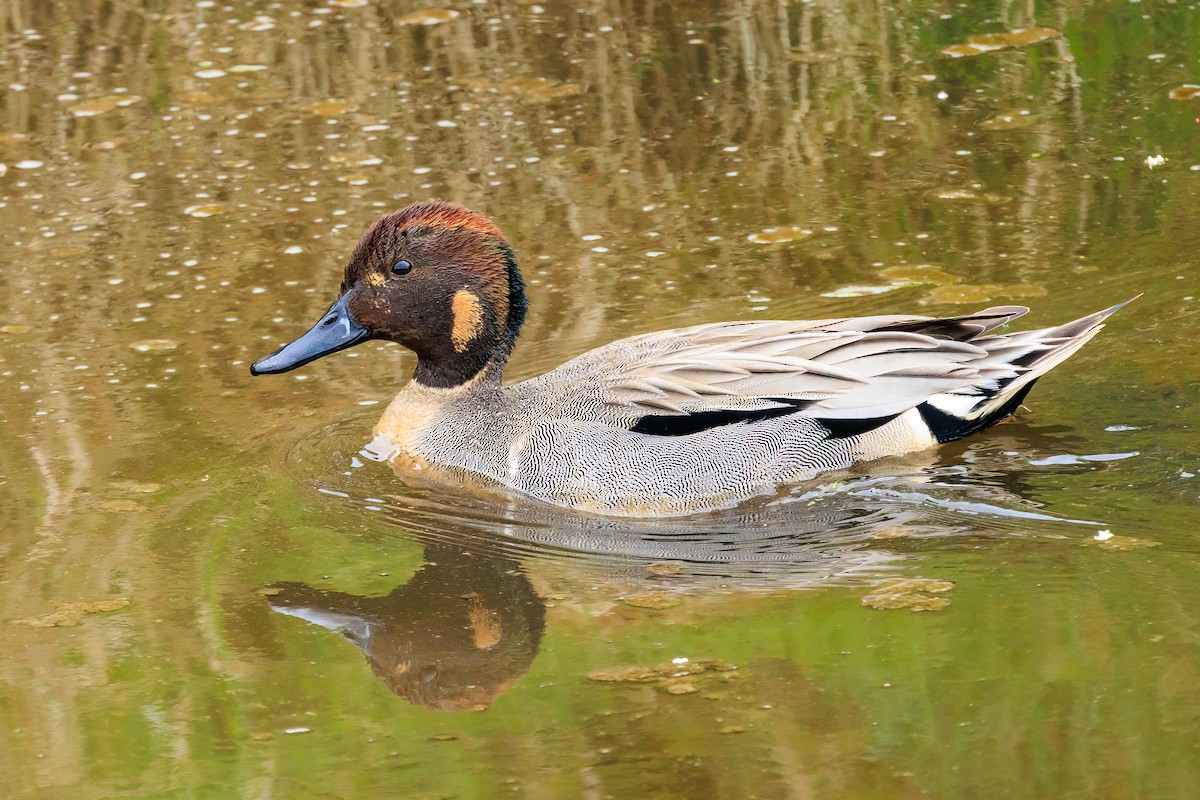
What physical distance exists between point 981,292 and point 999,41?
134 inches

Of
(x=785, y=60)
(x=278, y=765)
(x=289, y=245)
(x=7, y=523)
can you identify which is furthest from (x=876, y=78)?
(x=278, y=765)

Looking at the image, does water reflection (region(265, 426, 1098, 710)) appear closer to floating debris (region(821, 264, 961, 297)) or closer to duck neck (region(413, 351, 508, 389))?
duck neck (region(413, 351, 508, 389))

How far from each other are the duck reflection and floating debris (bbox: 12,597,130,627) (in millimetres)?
471

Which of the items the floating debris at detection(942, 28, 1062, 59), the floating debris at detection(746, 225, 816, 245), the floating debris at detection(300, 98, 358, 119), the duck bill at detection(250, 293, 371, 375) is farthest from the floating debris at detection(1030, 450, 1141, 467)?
the floating debris at detection(300, 98, 358, 119)

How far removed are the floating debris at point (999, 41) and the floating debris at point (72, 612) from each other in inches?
259

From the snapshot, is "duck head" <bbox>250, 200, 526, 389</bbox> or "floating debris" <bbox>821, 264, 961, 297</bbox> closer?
"duck head" <bbox>250, 200, 526, 389</bbox>

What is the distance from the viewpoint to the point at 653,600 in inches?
192

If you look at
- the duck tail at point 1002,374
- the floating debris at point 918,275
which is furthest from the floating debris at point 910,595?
the floating debris at point 918,275

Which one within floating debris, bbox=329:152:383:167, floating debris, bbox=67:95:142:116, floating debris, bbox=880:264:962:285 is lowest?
floating debris, bbox=880:264:962:285

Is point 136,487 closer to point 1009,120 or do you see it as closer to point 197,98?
point 197,98

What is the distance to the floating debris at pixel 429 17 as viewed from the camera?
10742 mm

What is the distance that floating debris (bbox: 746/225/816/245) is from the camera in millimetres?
7809

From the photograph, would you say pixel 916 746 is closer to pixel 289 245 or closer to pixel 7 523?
pixel 7 523

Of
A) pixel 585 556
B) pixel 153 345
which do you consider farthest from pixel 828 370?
pixel 153 345
